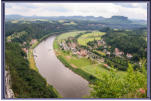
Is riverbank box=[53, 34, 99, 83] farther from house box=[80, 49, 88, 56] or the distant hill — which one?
the distant hill

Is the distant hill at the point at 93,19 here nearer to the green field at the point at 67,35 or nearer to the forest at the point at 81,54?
the forest at the point at 81,54

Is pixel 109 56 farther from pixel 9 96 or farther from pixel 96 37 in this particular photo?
pixel 9 96

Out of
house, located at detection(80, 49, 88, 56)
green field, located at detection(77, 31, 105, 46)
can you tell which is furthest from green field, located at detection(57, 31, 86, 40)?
house, located at detection(80, 49, 88, 56)

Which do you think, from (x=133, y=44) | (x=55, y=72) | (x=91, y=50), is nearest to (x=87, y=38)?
(x=91, y=50)

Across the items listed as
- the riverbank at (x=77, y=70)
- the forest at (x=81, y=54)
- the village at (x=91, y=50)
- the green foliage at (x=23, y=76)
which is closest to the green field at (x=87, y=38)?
the forest at (x=81, y=54)

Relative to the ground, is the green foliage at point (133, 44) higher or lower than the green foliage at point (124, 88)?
higher

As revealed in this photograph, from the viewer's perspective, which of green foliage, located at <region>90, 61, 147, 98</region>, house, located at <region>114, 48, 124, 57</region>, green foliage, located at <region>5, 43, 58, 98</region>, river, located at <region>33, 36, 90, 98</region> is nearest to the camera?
green foliage, located at <region>90, 61, 147, 98</region>

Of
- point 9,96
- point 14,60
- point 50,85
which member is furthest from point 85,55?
point 9,96

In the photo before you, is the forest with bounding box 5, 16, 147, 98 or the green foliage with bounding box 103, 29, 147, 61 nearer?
the forest with bounding box 5, 16, 147, 98

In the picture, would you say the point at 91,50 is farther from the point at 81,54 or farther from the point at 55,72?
the point at 55,72

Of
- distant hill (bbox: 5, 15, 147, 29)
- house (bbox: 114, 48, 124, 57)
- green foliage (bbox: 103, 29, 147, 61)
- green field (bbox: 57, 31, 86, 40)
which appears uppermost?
distant hill (bbox: 5, 15, 147, 29)

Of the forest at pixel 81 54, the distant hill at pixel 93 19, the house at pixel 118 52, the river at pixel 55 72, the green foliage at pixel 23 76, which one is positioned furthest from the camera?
the house at pixel 118 52
